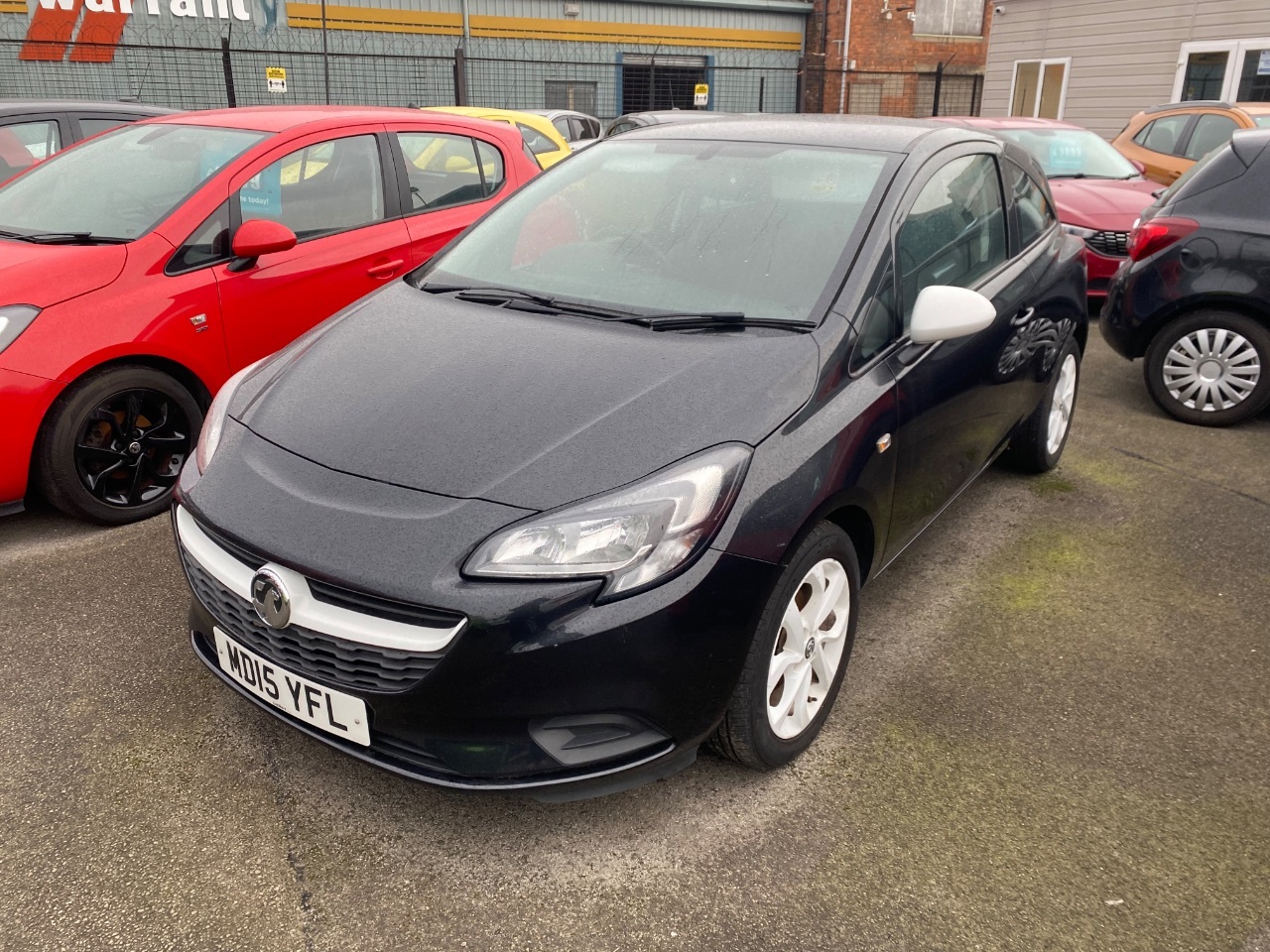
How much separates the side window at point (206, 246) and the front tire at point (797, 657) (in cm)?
289

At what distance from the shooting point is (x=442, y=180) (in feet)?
16.6

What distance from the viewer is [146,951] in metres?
2.03

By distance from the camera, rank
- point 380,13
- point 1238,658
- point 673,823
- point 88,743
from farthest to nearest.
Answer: point 380,13
point 1238,658
point 88,743
point 673,823

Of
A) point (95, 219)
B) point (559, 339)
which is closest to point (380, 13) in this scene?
point (95, 219)

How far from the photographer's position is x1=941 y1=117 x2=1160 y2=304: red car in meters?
7.17

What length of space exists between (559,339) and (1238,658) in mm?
2314

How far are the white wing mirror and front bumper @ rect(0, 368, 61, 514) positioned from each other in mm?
2961

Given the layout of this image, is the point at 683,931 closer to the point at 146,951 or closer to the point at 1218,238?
the point at 146,951

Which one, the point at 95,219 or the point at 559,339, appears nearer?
the point at 559,339

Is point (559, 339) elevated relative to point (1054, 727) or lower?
elevated

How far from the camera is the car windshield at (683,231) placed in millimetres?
2799

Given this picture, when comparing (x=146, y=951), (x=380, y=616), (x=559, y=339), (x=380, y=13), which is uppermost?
(x=380, y=13)

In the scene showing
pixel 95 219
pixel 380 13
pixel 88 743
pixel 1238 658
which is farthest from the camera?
pixel 380 13

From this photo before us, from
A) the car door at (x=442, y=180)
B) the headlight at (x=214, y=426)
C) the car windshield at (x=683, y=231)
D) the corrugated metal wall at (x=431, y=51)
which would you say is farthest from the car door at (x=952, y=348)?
the corrugated metal wall at (x=431, y=51)
